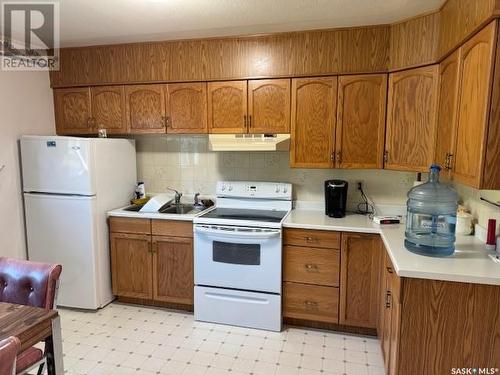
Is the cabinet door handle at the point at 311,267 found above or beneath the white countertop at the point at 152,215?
beneath

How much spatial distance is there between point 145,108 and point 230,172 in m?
0.97

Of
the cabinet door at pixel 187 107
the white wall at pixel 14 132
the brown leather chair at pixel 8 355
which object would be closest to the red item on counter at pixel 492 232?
the cabinet door at pixel 187 107

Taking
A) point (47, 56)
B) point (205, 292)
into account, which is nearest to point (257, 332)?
point (205, 292)

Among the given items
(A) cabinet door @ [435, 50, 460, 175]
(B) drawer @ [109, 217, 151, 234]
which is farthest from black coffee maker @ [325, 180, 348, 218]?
(B) drawer @ [109, 217, 151, 234]

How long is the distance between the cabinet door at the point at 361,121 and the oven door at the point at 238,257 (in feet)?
2.80

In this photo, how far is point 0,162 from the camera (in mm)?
2750

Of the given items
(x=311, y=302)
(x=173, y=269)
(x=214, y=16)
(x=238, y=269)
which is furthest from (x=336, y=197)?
(x=214, y=16)

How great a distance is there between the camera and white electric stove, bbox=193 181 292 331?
2586mm

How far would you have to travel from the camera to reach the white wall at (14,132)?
278 centimetres

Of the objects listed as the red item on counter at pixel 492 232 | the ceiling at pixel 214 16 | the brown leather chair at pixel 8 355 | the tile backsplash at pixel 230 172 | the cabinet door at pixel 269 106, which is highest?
the ceiling at pixel 214 16

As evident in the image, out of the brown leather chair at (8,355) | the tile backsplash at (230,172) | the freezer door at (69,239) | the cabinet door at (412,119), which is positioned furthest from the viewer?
the tile backsplash at (230,172)

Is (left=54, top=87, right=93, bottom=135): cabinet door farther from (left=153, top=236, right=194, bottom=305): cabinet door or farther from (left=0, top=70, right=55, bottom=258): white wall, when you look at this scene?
(left=153, top=236, right=194, bottom=305): cabinet door

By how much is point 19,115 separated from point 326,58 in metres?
2.63

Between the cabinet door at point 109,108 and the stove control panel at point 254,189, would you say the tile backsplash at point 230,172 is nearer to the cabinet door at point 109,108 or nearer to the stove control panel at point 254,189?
the stove control panel at point 254,189
